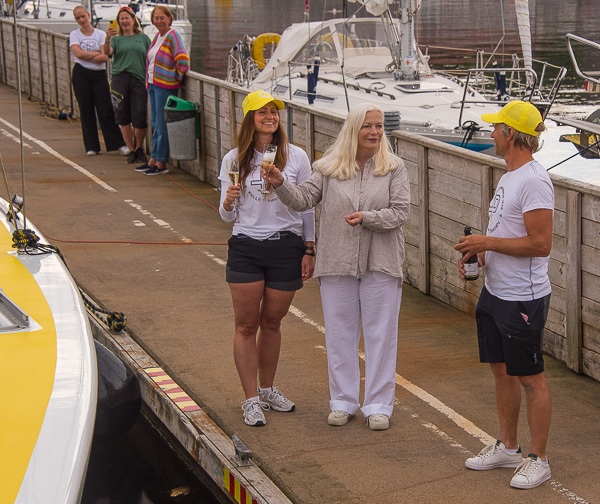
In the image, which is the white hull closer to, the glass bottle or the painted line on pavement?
the glass bottle

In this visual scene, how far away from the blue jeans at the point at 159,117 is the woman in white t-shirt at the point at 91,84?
1.38 m

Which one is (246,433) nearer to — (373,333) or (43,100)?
(373,333)

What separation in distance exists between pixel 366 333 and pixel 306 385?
0.91m

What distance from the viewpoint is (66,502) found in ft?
12.4

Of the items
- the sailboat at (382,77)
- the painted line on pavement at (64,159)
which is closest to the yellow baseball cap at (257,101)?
the painted line on pavement at (64,159)

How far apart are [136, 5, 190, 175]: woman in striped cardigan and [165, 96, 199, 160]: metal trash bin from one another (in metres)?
0.25

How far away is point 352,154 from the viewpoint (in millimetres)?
5586

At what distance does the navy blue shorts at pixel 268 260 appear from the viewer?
5641 mm

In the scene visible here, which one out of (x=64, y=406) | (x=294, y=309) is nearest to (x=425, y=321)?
(x=294, y=309)

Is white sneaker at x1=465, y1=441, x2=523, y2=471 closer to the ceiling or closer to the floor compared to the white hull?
closer to the floor

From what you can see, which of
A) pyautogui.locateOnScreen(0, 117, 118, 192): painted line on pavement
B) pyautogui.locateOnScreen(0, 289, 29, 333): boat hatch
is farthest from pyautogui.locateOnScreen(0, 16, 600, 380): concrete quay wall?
pyautogui.locateOnScreen(0, 289, 29, 333): boat hatch

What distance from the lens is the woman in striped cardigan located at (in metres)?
12.7

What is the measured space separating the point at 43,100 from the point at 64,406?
17.7 metres

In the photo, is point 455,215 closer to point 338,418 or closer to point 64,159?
point 338,418
